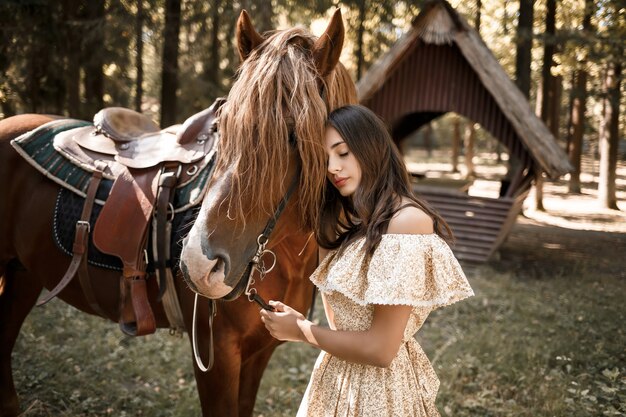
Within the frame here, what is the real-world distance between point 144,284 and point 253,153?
1.08 metres

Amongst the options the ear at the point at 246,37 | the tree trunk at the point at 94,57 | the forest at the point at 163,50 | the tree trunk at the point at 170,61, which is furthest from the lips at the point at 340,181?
the tree trunk at the point at 170,61

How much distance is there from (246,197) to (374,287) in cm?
45

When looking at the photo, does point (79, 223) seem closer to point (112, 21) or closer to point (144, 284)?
point (144, 284)

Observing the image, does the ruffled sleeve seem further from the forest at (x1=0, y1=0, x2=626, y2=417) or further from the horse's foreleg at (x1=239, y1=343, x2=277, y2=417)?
the forest at (x1=0, y1=0, x2=626, y2=417)

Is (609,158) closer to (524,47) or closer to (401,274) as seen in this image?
(524,47)

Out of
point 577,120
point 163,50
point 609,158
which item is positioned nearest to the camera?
point 163,50

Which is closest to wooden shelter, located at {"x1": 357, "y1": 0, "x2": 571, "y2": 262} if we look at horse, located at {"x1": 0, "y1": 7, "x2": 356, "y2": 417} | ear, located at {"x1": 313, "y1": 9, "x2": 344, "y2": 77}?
horse, located at {"x1": 0, "y1": 7, "x2": 356, "y2": 417}

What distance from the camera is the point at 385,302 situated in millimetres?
1329

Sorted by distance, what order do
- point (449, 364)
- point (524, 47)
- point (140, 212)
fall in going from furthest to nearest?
point (524, 47), point (449, 364), point (140, 212)

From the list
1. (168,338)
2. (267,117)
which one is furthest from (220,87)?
(267,117)

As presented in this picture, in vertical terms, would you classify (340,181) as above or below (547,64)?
below

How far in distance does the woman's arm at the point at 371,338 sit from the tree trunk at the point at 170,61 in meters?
7.03

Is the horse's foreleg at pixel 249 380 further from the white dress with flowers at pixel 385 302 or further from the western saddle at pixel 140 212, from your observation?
the white dress with flowers at pixel 385 302

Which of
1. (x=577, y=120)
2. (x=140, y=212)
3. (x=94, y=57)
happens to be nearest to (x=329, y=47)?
(x=140, y=212)
